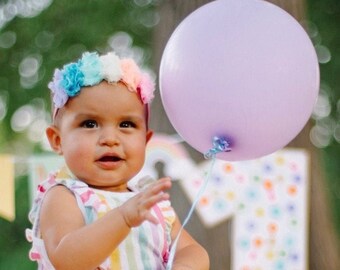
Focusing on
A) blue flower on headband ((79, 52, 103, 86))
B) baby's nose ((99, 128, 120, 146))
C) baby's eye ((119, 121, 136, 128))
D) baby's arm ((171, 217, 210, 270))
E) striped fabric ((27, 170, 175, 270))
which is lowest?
baby's arm ((171, 217, 210, 270))

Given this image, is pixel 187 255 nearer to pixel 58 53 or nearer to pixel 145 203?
pixel 145 203

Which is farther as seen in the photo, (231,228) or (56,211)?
(231,228)

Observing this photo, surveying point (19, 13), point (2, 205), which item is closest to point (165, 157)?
point (2, 205)

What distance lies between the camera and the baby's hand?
1588mm

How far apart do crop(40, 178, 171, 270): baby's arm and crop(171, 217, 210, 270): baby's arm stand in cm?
23

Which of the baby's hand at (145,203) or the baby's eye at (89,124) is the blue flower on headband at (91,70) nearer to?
the baby's eye at (89,124)

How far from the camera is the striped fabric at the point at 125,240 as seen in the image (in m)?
1.82

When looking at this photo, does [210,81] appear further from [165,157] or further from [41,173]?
[41,173]

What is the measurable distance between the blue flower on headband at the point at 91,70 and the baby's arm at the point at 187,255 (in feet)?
1.29

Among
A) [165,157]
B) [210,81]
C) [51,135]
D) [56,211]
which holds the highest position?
[210,81]

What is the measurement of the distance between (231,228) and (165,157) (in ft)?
1.54

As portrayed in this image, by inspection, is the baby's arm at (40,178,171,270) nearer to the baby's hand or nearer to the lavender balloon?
the baby's hand

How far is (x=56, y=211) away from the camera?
180 centimetres

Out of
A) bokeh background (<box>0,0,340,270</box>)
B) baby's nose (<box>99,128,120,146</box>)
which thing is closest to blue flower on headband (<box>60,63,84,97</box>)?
baby's nose (<box>99,128,120,146</box>)
